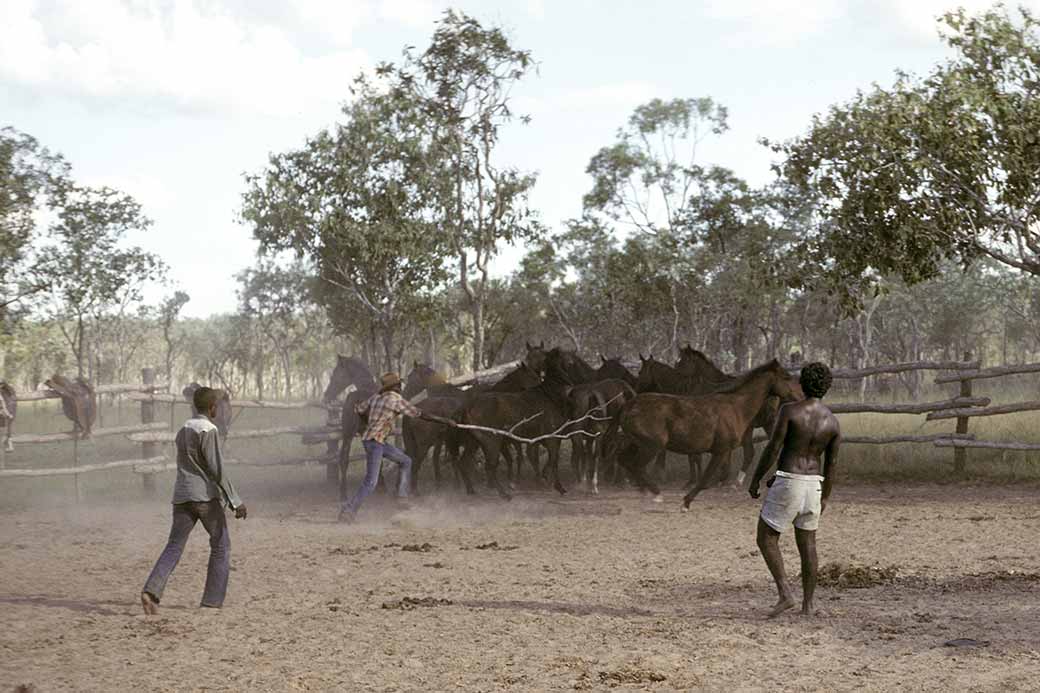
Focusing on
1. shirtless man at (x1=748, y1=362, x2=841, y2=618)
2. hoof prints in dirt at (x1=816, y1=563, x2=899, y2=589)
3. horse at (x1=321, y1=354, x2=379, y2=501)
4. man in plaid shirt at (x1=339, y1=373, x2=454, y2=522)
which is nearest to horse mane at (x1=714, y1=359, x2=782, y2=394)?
man in plaid shirt at (x1=339, y1=373, x2=454, y2=522)

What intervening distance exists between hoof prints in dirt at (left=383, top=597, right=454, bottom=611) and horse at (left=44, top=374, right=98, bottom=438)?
10.1 metres

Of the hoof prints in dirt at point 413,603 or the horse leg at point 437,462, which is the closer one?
the hoof prints in dirt at point 413,603

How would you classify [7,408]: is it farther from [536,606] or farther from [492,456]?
[536,606]

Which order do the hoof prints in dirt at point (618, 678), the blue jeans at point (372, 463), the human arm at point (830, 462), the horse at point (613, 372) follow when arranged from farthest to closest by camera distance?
the horse at point (613, 372) < the blue jeans at point (372, 463) < the human arm at point (830, 462) < the hoof prints in dirt at point (618, 678)

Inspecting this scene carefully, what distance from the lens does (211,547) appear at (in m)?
7.61

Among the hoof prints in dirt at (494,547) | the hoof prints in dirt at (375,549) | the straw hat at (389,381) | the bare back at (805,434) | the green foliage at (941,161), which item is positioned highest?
the green foliage at (941,161)

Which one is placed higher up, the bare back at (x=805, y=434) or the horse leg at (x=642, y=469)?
the bare back at (x=805, y=434)

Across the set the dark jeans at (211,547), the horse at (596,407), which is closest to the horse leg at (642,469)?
the horse at (596,407)

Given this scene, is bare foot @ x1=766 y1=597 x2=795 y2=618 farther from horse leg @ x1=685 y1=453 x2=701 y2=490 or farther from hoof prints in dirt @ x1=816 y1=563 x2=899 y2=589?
horse leg @ x1=685 y1=453 x2=701 y2=490

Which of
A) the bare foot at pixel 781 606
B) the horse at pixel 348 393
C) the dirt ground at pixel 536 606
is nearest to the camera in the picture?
the dirt ground at pixel 536 606

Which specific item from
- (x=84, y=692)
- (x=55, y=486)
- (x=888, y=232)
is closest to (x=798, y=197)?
(x=888, y=232)

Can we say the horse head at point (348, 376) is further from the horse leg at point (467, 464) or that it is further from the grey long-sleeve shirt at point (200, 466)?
the grey long-sleeve shirt at point (200, 466)

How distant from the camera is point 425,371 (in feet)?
54.2

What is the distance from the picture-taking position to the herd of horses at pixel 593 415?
507 inches
